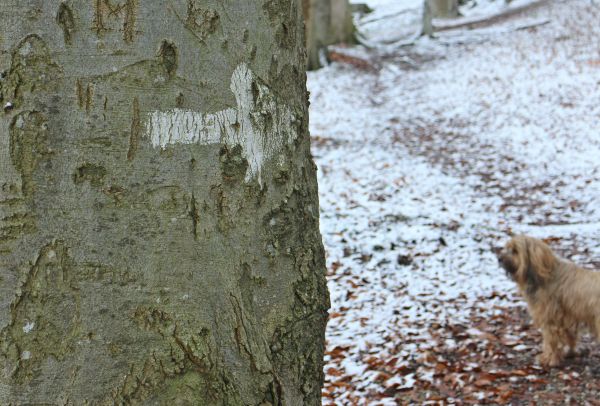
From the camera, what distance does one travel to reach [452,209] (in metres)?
9.34

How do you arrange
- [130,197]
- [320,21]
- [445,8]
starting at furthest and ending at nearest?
1. [445,8]
2. [320,21]
3. [130,197]

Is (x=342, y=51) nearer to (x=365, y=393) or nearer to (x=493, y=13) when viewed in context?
(x=493, y=13)

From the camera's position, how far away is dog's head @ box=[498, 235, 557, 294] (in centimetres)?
506

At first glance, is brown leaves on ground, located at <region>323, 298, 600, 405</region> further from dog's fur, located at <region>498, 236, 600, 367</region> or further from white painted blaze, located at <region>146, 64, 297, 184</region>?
white painted blaze, located at <region>146, 64, 297, 184</region>

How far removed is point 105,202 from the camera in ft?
4.50

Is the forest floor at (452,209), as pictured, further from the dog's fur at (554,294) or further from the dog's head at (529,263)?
the dog's head at (529,263)

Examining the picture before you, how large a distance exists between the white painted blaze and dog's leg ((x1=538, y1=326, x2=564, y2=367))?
4.10 meters

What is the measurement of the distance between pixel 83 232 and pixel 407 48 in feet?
81.7

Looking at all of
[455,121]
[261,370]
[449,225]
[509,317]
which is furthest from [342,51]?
[261,370]

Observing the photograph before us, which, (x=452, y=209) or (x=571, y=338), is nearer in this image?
(x=571, y=338)

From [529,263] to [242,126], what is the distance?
4.20 m

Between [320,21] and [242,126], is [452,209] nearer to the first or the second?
[242,126]

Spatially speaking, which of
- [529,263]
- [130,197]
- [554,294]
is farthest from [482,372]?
[130,197]

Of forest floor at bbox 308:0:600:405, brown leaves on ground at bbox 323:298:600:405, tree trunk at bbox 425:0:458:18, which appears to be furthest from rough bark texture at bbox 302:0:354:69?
brown leaves on ground at bbox 323:298:600:405
